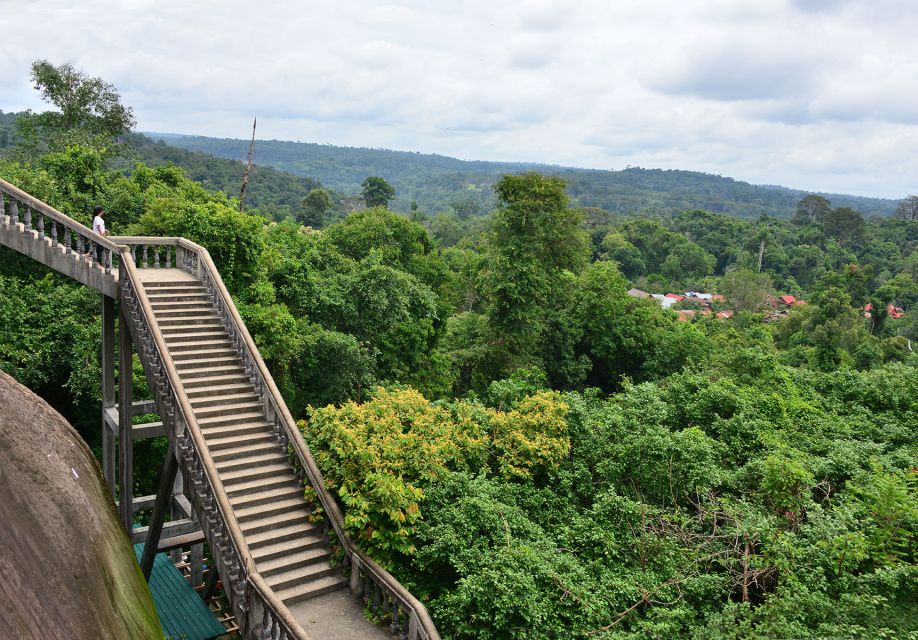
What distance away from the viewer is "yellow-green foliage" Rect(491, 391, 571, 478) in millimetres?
12500

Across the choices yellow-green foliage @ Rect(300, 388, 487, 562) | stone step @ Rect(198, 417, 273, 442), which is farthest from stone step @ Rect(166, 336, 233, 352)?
yellow-green foliage @ Rect(300, 388, 487, 562)

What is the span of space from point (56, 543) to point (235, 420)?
5.54m

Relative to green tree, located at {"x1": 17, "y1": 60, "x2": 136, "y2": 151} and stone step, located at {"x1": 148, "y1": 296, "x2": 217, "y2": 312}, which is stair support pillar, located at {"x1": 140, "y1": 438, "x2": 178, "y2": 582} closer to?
stone step, located at {"x1": 148, "y1": 296, "x2": 217, "y2": 312}

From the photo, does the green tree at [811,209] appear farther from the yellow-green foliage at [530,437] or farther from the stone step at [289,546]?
the stone step at [289,546]

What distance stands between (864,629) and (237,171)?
131311mm

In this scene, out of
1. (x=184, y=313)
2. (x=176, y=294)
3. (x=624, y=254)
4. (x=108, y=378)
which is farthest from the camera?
(x=624, y=254)

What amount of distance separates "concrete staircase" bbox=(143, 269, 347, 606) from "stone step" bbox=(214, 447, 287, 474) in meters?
0.02

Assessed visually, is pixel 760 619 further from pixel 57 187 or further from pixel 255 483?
pixel 57 187

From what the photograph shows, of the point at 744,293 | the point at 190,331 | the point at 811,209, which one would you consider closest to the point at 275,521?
the point at 190,331

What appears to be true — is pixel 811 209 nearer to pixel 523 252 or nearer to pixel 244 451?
pixel 523 252

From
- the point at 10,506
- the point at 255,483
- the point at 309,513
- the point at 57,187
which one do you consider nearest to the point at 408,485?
the point at 309,513

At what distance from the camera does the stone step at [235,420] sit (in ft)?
37.5

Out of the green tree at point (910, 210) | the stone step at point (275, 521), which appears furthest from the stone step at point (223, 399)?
the green tree at point (910, 210)

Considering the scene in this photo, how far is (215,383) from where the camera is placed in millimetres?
12188
